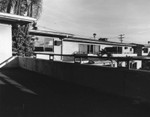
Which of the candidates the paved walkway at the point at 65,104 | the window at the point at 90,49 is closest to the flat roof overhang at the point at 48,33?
the window at the point at 90,49

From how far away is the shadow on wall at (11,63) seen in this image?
10.8 m

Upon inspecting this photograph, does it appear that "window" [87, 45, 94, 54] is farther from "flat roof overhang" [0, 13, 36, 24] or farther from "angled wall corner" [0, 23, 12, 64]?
"angled wall corner" [0, 23, 12, 64]

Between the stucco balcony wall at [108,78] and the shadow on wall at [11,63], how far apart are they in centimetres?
419

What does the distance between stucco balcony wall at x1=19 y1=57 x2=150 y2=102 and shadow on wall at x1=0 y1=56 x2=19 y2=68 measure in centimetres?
419

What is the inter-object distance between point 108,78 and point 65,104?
1.71 m

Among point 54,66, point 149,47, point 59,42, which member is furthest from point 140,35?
point 54,66

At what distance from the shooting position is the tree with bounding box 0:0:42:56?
41.2ft

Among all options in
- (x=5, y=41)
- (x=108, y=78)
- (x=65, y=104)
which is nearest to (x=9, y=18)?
(x=5, y=41)

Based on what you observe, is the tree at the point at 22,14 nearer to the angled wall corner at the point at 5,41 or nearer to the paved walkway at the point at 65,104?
the angled wall corner at the point at 5,41

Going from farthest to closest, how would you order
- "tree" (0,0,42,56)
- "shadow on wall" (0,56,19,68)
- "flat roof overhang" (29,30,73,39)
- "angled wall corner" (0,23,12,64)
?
"flat roof overhang" (29,30,73,39), "tree" (0,0,42,56), "shadow on wall" (0,56,19,68), "angled wall corner" (0,23,12,64)

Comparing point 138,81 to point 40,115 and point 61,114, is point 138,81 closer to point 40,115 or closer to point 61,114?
point 61,114

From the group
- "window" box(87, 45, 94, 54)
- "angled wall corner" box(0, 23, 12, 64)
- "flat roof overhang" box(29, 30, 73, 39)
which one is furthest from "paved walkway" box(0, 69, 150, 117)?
"window" box(87, 45, 94, 54)

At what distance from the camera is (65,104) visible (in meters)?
4.36

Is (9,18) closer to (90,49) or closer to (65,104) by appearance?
(65,104)
